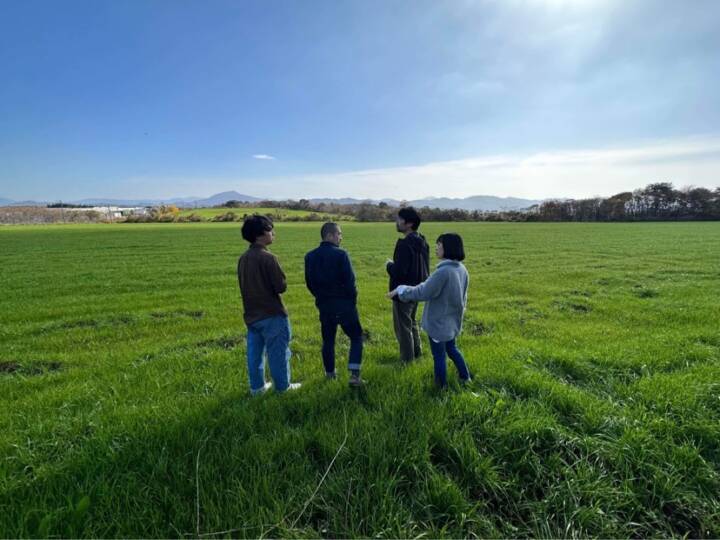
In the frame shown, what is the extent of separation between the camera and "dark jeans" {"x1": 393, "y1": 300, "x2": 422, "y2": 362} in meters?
5.30

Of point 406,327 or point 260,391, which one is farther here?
point 406,327

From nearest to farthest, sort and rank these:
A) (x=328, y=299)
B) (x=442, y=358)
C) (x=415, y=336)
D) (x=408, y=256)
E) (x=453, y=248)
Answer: (x=453, y=248) → (x=442, y=358) → (x=328, y=299) → (x=408, y=256) → (x=415, y=336)

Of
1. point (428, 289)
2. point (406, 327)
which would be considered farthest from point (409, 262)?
point (406, 327)

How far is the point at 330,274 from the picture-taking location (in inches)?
172

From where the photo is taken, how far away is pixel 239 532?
242 centimetres

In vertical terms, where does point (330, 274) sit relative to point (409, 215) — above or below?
below

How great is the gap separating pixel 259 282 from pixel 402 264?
2051 millimetres

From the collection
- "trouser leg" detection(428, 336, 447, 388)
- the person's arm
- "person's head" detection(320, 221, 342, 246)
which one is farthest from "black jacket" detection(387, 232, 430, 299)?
"trouser leg" detection(428, 336, 447, 388)

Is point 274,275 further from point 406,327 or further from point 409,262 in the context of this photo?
point 406,327

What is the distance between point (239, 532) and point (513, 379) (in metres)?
3.51

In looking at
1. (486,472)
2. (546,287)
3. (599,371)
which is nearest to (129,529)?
(486,472)

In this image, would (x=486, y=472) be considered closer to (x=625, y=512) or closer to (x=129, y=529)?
(x=625, y=512)

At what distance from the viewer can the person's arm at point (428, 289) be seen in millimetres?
4125

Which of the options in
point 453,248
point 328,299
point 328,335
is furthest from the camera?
point 328,335
